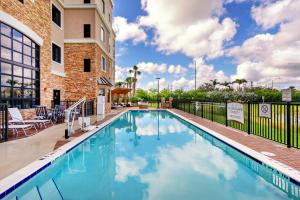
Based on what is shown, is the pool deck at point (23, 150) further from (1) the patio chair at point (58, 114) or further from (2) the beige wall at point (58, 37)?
(2) the beige wall at point (58, 37)

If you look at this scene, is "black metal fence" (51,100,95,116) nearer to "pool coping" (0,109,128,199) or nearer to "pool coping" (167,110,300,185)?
"pool coping" (0,109,128,199)

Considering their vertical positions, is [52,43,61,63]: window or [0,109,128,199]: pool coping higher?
[52,43,61,63]: window

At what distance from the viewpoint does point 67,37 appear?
17000 millimetres

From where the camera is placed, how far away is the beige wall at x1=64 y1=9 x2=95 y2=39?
55.8 ft

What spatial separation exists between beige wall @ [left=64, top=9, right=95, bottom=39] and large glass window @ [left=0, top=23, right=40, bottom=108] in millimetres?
5300

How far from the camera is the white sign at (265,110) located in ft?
22.2

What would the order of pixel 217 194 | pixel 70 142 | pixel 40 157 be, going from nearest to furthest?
pixel 217 194 → pixel 40 157 → pixel 70 142

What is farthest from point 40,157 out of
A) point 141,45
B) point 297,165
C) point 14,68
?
point 141,45

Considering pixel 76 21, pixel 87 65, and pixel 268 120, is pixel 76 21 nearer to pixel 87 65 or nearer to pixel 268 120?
pixel 87 65

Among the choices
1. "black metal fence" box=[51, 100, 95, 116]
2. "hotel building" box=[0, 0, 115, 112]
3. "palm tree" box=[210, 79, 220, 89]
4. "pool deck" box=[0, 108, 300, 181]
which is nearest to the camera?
"pool deck" box=[0, 108, 300, 181]

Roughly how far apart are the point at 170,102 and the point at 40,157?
2311 centimetres

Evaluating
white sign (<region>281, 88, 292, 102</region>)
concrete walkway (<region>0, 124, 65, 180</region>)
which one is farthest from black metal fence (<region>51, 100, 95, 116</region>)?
white sign (<region>281, 88, 292, 102</region>)

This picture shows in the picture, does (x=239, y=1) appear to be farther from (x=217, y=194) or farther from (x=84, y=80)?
(x=217, y=194)

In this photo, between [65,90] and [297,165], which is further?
[65,90]
